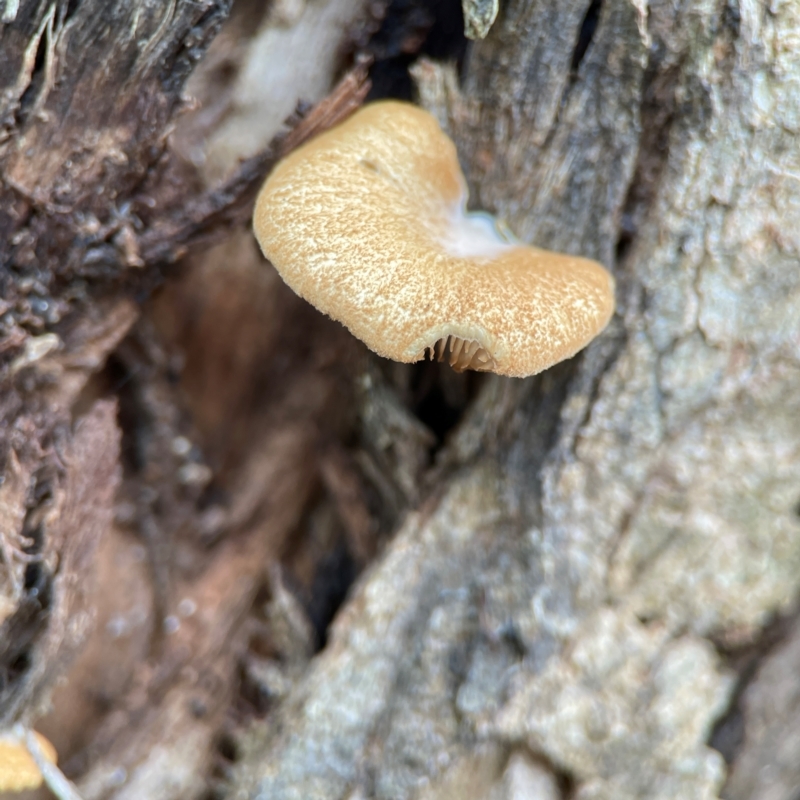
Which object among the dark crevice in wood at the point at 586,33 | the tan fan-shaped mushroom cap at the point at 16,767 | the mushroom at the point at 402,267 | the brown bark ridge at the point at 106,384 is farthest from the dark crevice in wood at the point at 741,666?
the tan fan-shaped mushroom cap at the point at 16,767

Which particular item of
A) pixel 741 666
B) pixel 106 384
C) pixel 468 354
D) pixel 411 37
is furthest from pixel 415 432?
pixel 741 666

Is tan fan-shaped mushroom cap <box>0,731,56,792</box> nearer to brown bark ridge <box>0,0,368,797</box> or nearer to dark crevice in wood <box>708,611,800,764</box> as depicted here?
brown bark ridge <box>0,0,368,797</box>

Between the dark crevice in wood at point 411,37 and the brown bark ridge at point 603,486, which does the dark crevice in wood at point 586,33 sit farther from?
the dark crevice in wood at point 411,37

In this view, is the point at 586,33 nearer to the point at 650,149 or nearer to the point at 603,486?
the point at 650,149

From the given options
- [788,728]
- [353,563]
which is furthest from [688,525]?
[353,563]

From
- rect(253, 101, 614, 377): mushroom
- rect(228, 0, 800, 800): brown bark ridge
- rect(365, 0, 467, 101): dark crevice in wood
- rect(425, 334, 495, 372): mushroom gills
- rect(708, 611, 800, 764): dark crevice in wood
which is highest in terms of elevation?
rect(365, 0, 467, 101): dark crevice in wood

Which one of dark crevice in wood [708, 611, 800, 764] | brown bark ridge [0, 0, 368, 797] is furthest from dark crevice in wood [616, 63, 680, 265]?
dark crevice in wood [708, 611, 800, 764]
